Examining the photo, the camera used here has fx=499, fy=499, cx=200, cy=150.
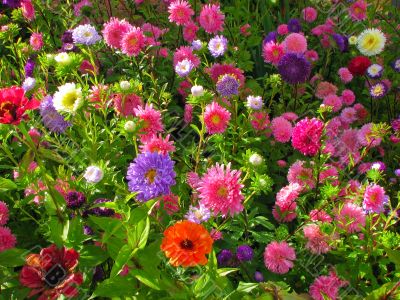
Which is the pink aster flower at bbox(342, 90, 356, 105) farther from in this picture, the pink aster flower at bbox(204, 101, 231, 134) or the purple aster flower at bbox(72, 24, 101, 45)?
the purple aster flower at bbox(72, 24, 101, 45)

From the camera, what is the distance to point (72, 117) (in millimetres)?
1549

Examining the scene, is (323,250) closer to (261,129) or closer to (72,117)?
(261,129)

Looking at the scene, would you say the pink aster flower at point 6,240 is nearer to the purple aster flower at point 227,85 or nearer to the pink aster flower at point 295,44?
the purple aster flower at point 227,85

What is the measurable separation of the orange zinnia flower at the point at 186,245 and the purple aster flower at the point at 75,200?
13.1 inches

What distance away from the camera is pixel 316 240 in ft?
4.88

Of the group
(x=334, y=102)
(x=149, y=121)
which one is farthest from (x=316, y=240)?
(x=334, y=102)

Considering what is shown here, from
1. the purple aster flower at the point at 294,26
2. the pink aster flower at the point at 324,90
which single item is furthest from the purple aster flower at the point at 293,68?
the purple aster flower at the point at 294,26

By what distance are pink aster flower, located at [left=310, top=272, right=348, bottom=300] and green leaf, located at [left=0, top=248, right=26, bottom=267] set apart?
80 centimetres

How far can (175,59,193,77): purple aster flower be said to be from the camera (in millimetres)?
1892

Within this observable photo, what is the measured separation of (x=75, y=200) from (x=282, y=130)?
2.99 feet

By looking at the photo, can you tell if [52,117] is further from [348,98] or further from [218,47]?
[348,98]

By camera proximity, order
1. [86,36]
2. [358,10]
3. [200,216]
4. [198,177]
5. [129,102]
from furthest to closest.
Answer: [358,10] → [86,36] → [129,102] → [198,177] → [200,216]

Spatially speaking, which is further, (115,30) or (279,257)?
(115,30)

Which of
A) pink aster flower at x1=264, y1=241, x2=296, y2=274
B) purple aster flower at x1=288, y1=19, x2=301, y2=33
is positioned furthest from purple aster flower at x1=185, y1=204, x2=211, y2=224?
purple aster flower at x1=288, y1=19, x2=301, y2=33
